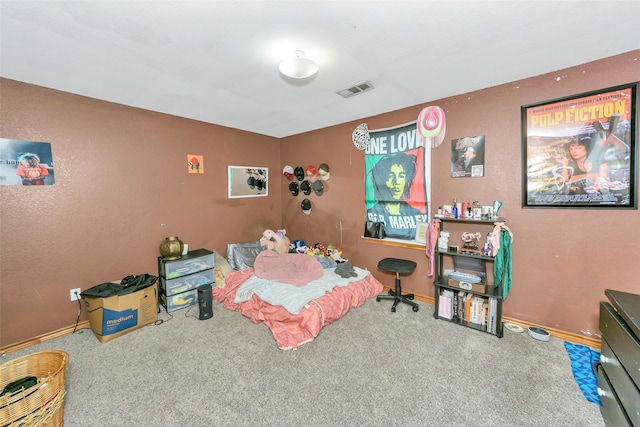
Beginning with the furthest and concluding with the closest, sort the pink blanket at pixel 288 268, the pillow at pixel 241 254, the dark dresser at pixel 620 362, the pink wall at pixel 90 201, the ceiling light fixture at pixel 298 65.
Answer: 1. the pillow at pixel 241 254
2. the pink blanket at pixel 288 268
3. the pink wall at pixel 90 201
4. the ceiling light fixture at pixel 298 65
5. the dark dresser at pixel 620 362

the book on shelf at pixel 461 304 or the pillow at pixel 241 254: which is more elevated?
the pillow at pixel 241 254

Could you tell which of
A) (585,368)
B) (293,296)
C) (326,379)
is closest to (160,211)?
(293,296)

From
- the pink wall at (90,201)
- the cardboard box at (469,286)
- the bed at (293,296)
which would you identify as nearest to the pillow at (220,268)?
the bed at (293,296)

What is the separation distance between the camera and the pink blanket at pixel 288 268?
124 inches

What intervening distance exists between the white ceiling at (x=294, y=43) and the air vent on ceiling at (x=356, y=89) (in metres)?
0.08

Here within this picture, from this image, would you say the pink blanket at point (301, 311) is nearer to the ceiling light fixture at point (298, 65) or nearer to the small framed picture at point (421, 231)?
the small framed picture at point (421, 231)

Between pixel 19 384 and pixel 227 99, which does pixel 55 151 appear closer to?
pixel 227 99

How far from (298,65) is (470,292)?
8.87 ft

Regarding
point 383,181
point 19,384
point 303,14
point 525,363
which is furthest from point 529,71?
point 19,384

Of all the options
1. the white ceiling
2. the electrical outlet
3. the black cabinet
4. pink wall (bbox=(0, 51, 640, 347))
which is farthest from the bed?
the white ceiling

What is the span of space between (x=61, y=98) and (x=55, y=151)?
54 centimetres

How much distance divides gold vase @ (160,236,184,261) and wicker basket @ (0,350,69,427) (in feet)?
4.51

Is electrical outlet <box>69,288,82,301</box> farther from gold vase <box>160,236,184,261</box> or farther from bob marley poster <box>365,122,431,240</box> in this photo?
bob marley poster <box>365,122,431,240</box>

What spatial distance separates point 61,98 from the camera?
250 cm
